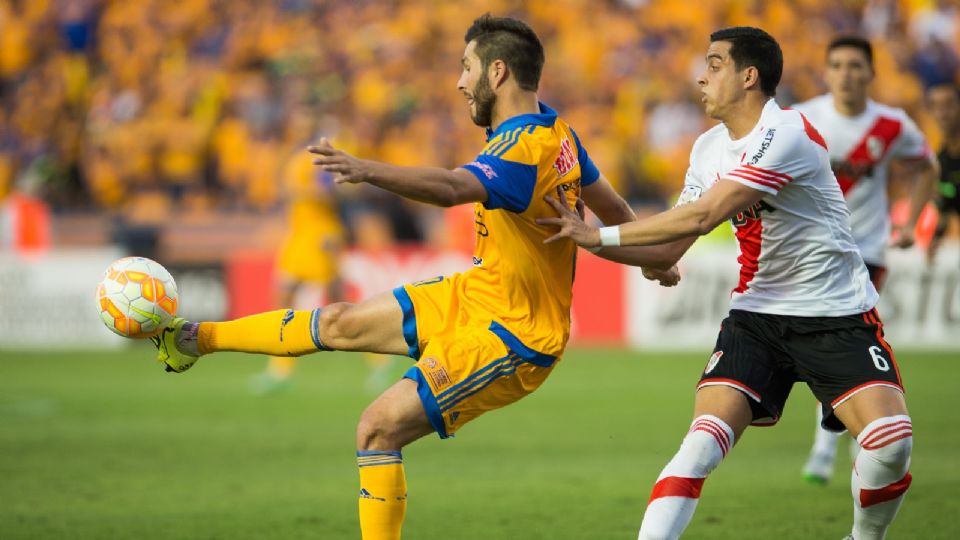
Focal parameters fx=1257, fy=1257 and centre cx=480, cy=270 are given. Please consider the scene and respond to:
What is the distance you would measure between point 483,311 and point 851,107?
3.94m

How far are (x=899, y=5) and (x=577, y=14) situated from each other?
5.27 meters

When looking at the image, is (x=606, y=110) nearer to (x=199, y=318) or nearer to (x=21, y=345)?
(x=199, y=318)

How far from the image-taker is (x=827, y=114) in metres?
8.38

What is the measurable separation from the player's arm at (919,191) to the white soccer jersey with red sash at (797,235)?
309 centimetres

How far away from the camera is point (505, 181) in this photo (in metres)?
5.05

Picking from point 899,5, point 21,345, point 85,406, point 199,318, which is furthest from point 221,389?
point 899,5

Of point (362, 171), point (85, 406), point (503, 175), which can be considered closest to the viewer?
point (362, 171)

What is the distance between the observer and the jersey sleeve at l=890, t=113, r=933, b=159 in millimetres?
8383

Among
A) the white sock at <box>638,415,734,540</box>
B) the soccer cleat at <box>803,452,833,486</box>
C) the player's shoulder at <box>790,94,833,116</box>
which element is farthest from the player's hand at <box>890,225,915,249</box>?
the white sock at <box>638,415,734,540</box>

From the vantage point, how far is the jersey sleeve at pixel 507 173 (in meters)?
5.00

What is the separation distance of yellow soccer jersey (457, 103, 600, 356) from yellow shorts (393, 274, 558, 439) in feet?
0.16

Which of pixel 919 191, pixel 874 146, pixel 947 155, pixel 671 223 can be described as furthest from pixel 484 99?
pixel 947 155

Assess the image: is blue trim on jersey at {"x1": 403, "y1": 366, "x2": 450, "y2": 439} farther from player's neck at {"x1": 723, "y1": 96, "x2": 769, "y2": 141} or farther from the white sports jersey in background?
the white sports jersey in background

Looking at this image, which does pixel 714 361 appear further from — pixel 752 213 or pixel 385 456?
pixel 385 456
